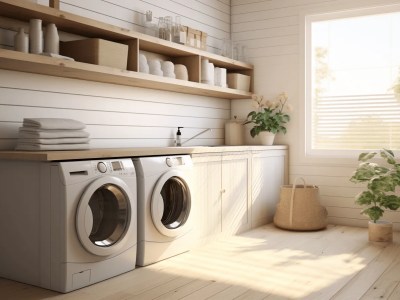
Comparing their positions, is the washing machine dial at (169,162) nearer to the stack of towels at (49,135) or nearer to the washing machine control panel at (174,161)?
the washing machine control panel at (174,161)

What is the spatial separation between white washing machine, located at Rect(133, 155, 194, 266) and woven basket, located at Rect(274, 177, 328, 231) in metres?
1.18

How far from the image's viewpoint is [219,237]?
13.0 feet

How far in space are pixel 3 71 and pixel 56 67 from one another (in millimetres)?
330

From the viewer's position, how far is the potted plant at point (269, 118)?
16.0 ft

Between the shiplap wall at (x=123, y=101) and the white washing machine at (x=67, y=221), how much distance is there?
450mm

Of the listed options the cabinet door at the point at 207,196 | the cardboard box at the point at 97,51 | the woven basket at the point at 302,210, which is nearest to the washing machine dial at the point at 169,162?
the cabinet door at the point at 207,196

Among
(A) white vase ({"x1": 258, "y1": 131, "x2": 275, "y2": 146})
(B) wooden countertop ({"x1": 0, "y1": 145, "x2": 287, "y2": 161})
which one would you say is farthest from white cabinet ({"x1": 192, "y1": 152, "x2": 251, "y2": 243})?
(A) white vase ({"x1": 258, "y1": 131, "x2": 275, "y2": 146})

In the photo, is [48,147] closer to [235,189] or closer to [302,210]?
[235,189]

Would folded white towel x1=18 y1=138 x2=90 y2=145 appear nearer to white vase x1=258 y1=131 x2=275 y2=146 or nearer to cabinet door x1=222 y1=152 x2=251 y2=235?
cabinet door x1=222 y1=152 x2=251 y2=235

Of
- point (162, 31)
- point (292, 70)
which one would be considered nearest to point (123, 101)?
point (162, 31)

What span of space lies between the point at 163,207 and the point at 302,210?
162cm

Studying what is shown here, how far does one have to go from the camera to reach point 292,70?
5.01 meters

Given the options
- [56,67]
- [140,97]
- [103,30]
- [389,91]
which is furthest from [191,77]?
[389,91]

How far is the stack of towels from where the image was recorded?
2745 mm
